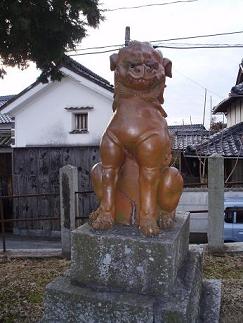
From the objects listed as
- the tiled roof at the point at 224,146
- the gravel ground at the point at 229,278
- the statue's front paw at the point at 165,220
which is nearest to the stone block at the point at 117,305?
the statue's front paw at the point at 165,220

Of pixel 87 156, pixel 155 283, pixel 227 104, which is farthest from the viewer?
pixel 227 104

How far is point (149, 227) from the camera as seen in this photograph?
2318 mm

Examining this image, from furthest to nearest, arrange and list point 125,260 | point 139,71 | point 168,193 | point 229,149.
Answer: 1. point 229,149
2. point 168,193
3. point 139,71
4. point 125,260

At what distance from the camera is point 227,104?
15516 mm

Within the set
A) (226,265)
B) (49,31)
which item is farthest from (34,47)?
(226,265)

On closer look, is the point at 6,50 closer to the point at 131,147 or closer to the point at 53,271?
the point at 53,271

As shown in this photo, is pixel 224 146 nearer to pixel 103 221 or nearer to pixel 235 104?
pixel 235 104

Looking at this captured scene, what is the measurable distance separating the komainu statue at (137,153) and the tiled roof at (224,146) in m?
7.47

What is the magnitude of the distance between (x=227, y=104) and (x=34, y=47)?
38.0ft

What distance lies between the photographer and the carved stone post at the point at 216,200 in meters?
5.29

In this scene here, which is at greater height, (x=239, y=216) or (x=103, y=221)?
(x=103, y=221)

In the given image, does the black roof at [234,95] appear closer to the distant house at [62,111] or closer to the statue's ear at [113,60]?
the distant house at [62,111]

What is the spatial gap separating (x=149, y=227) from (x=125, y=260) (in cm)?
25

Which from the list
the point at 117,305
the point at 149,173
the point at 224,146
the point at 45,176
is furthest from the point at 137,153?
the point at 45,176
